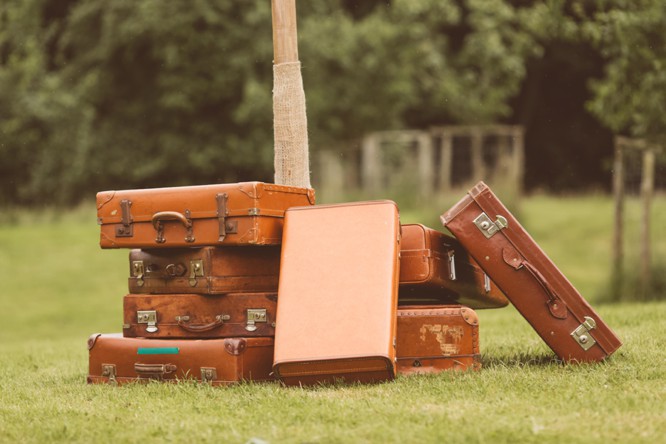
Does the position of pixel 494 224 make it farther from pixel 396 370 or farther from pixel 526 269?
pixel 396 370

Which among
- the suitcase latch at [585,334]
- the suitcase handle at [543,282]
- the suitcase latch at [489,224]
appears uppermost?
the suitcase latch at [489,224]

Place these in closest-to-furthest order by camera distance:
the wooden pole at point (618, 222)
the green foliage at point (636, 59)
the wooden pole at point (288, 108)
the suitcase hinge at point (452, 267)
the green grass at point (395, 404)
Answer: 1. the green grass at point (395, 404)
2. the suitcase hinge at point (452, 267)
3. the wooden pole at point (288, 108)
4. the green foliage at point (636, 59)
5. the wooden pole at point (618, 222)

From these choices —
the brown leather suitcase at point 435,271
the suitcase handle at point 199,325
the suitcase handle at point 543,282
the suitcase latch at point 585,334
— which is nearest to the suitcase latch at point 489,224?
the suitcase handle at point 543,282

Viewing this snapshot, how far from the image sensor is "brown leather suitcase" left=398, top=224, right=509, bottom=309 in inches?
221

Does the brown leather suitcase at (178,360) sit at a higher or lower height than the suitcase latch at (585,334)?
lower

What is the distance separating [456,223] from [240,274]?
4.18 feet

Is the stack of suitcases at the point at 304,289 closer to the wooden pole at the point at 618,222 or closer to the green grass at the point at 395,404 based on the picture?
the green grass at the point at 395,404

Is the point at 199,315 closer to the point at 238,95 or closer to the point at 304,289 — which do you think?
the point at 304,289

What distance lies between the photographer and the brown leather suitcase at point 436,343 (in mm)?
5484

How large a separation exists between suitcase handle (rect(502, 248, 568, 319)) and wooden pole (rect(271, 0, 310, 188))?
5.71 ft

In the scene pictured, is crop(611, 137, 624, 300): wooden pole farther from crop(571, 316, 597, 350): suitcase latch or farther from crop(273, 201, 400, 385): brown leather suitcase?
crop(273, 201, 400, 385): brown leather suitcase

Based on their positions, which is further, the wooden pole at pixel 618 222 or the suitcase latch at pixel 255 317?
the wooden pole at pixel 618 222

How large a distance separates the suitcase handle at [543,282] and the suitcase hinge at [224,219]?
1507 millimetres

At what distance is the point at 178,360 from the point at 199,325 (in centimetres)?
24
